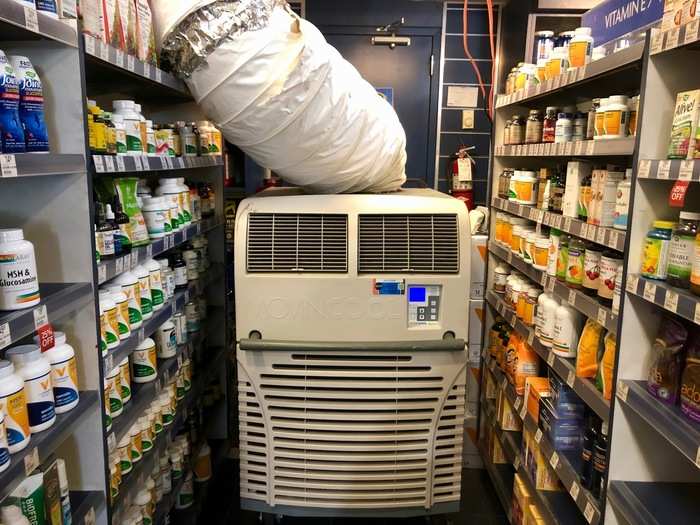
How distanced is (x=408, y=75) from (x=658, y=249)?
3392 millimetres

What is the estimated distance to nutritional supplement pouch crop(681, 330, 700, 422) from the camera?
5.11ft

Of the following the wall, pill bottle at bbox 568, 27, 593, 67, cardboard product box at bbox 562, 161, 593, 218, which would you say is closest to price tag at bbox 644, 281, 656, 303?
cardboard product box at bbox 562, 161, 593, 218

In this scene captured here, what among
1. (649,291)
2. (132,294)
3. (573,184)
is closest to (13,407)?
(132,294)

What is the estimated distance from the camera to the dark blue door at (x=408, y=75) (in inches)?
182

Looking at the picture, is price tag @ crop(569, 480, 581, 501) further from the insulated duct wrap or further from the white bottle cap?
the white bottle cap

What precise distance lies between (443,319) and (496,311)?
1156 mm

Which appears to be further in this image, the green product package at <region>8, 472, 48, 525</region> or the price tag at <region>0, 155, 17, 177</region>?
the green product package at <region>8, 472, 48, 525</region>

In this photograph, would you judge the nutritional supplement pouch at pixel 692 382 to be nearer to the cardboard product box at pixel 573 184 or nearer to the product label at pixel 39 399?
the cardboard product box at pixel 573 184

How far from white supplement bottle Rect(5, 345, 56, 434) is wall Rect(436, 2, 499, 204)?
374 cm

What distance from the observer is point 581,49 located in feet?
7.39

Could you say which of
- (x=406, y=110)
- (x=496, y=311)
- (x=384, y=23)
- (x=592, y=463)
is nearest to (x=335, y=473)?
(x=592, y=463)

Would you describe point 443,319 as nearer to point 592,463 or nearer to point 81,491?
point 592,463

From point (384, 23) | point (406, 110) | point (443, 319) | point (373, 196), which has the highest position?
point (384, 23)

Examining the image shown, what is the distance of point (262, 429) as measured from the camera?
7.88 feet
